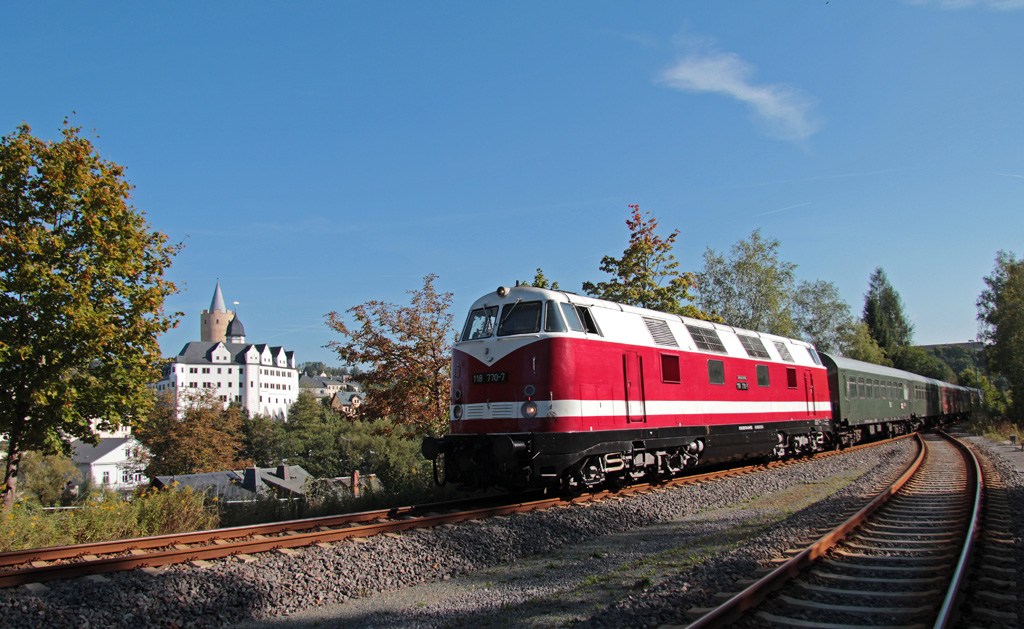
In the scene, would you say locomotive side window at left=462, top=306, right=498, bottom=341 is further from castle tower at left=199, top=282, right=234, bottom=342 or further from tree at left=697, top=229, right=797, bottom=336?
castle tower at left=199, top=282, right=234, bottom=342

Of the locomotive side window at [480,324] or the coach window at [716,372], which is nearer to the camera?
the locomotive side window at [480,324]

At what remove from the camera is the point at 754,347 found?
17.3m

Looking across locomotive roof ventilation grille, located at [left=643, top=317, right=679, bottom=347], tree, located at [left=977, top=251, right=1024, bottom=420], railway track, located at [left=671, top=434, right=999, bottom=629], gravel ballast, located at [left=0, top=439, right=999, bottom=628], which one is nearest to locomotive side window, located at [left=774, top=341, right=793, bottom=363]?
locomotive roof ventilation grille, located at [left=643, top=317, right=679, bottom=347]

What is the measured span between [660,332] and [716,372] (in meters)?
2.50

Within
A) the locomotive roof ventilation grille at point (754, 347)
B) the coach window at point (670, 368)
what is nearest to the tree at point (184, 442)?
the locomotive roof ventilation grille at point (754, 347)

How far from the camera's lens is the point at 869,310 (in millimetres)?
99438

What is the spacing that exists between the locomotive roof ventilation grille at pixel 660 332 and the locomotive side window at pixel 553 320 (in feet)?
9.59

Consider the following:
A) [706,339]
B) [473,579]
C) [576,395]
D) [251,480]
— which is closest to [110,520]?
[473,579]

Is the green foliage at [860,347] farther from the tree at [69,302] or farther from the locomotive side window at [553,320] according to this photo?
the tree at [69,302]

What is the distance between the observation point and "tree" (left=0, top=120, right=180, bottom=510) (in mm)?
13805

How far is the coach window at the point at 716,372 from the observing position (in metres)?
14.7

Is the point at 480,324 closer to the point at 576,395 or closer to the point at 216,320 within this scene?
the point at 576,395

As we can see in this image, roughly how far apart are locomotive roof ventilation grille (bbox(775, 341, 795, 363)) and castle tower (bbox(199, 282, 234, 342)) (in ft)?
554

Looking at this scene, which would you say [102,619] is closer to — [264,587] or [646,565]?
[264,587]
